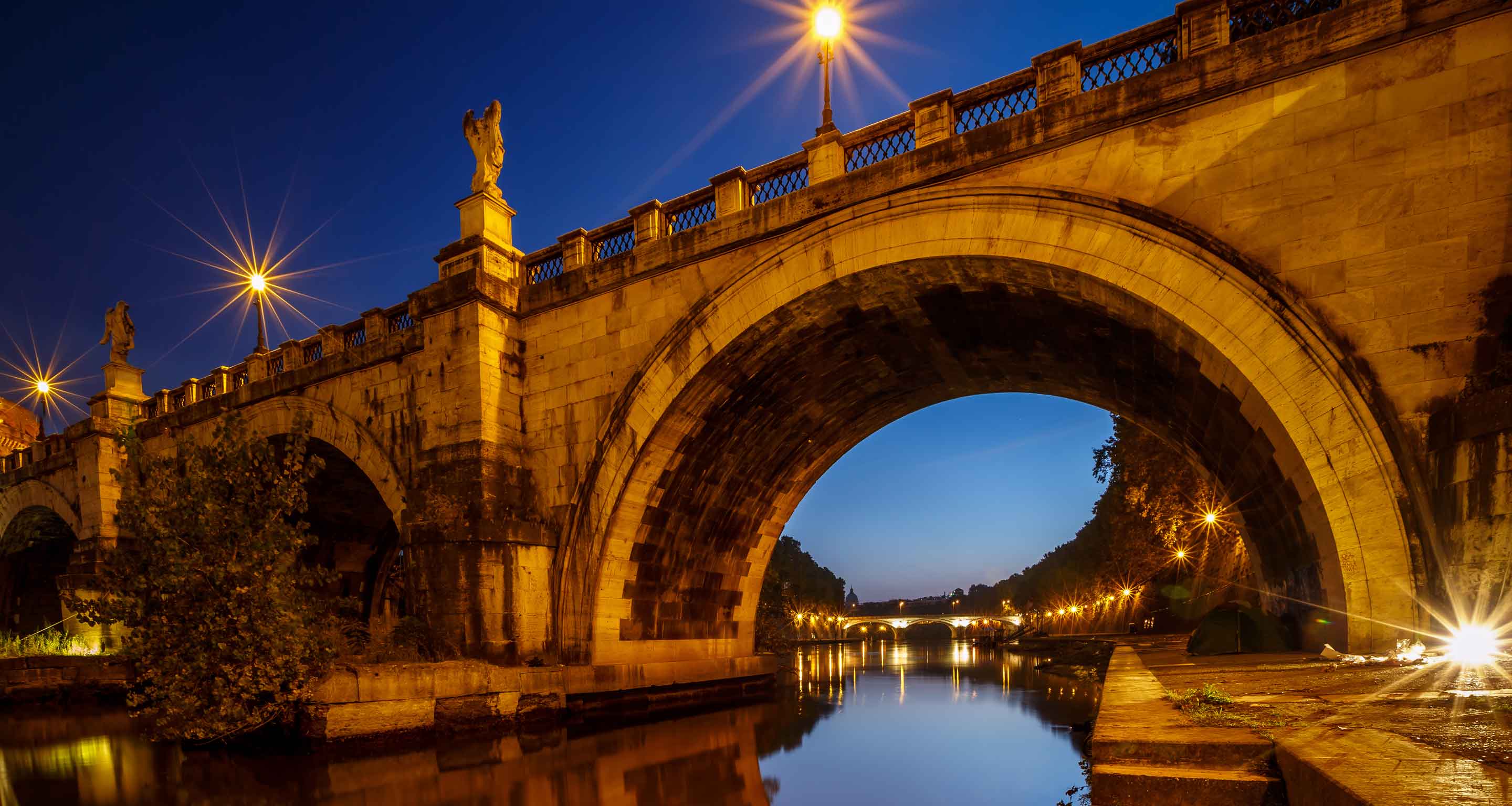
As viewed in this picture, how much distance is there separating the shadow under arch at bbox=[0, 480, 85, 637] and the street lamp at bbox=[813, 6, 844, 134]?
2774 cm

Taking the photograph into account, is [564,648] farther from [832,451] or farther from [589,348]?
[832,451]

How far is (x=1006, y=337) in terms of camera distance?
12953mm

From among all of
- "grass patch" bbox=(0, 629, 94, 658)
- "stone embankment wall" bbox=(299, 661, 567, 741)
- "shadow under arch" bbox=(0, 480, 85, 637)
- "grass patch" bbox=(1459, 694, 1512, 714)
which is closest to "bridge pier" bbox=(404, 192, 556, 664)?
"stone embankment wall" bbox=(299, 661, 567, 741)

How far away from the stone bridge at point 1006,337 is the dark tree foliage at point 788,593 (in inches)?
467

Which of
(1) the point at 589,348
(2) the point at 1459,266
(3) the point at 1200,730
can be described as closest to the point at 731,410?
(1) the point at 589,348

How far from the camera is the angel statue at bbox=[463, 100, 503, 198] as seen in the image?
14672 mm

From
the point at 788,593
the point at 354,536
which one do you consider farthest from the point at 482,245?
the point at 788,593

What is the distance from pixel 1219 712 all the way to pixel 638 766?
22.2ft

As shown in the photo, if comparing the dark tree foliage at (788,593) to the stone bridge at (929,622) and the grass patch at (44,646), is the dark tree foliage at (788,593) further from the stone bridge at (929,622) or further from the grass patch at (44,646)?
the grass patch at (44,646)

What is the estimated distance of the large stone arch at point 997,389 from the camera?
25.9ft

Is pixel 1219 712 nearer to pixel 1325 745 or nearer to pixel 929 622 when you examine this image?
pixel 1325 745

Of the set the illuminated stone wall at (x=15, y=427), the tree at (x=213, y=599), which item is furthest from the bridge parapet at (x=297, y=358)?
the illuminated stone wall at (x=15, y=427)

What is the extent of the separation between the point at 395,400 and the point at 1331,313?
1484 cm

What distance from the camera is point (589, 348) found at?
1398cm
